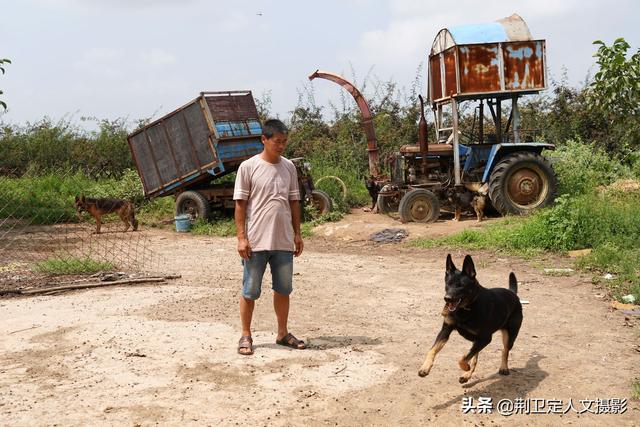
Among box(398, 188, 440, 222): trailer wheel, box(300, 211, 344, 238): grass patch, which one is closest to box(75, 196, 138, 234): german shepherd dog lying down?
box(300, 211, 344, 238): grass patch

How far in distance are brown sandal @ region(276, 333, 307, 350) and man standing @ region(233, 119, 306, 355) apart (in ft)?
0.04

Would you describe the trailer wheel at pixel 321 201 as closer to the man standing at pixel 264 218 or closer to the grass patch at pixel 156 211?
the grass patch at pixel 156 211

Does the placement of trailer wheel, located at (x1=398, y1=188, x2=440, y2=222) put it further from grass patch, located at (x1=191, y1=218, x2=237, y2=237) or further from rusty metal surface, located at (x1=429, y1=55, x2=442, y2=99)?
grass patch, located at (x1=191, y1=218, x2=237, y2=237)

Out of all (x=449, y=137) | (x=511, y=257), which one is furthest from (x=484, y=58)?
(x=511, y=257)

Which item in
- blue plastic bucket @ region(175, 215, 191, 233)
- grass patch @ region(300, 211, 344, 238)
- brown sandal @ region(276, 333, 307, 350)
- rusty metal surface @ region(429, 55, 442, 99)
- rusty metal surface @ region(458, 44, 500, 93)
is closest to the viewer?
brown sandal @ region(276, 333, 307, 350)

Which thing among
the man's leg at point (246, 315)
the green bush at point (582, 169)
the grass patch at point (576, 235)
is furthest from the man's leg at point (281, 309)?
the green bush at point (582, 169)

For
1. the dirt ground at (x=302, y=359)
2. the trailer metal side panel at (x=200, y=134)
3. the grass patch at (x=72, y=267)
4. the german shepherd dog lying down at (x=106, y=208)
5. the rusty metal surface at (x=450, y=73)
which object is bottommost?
the dirt ground at (x=302, y=359)

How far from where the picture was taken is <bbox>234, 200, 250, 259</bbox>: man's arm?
5105 mm

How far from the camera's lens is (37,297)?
7.43m

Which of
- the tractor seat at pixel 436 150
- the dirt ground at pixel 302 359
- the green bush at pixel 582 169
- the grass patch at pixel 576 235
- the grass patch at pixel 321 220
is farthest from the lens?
the green bush at pixel 582 169

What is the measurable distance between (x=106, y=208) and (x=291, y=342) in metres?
10.1

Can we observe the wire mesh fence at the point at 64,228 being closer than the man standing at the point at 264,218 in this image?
No

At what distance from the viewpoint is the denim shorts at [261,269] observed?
17.0 ft

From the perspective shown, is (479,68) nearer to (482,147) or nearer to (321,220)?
(482,147)
